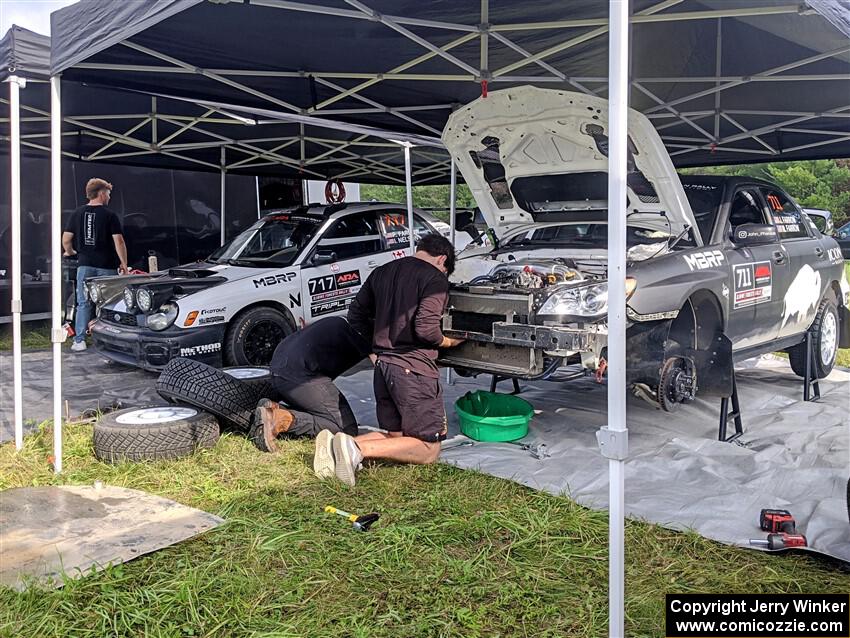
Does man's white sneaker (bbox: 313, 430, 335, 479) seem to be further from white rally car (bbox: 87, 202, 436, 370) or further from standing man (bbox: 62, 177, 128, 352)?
standing man (bbox: 62, 177, 128, 352)

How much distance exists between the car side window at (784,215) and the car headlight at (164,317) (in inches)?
208

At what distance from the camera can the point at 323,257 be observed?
8.07 m

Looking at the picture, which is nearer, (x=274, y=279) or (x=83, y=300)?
(x=274, y=279)

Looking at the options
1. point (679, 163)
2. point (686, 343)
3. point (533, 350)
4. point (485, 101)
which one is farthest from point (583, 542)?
point (679, 163)

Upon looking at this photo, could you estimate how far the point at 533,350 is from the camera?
14.7 feet

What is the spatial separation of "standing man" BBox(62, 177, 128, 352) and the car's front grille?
Answer: 1.40m

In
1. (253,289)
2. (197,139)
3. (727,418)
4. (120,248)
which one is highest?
(197,139)

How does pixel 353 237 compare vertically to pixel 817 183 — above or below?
below

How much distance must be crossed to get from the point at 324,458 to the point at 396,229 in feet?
15.9

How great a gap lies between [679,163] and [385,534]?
7.67 m

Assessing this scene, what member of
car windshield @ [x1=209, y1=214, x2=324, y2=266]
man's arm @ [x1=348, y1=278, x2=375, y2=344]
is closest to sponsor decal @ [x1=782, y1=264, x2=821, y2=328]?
man's arm @ [x1=348, y1=278, x2=375, y2=344]

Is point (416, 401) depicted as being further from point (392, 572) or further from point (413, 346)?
point (392, 572)

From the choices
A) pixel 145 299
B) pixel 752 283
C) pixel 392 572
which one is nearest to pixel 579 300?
pixel 752 283

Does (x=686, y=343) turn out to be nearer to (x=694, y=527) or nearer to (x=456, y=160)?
(x=694, y=527)
